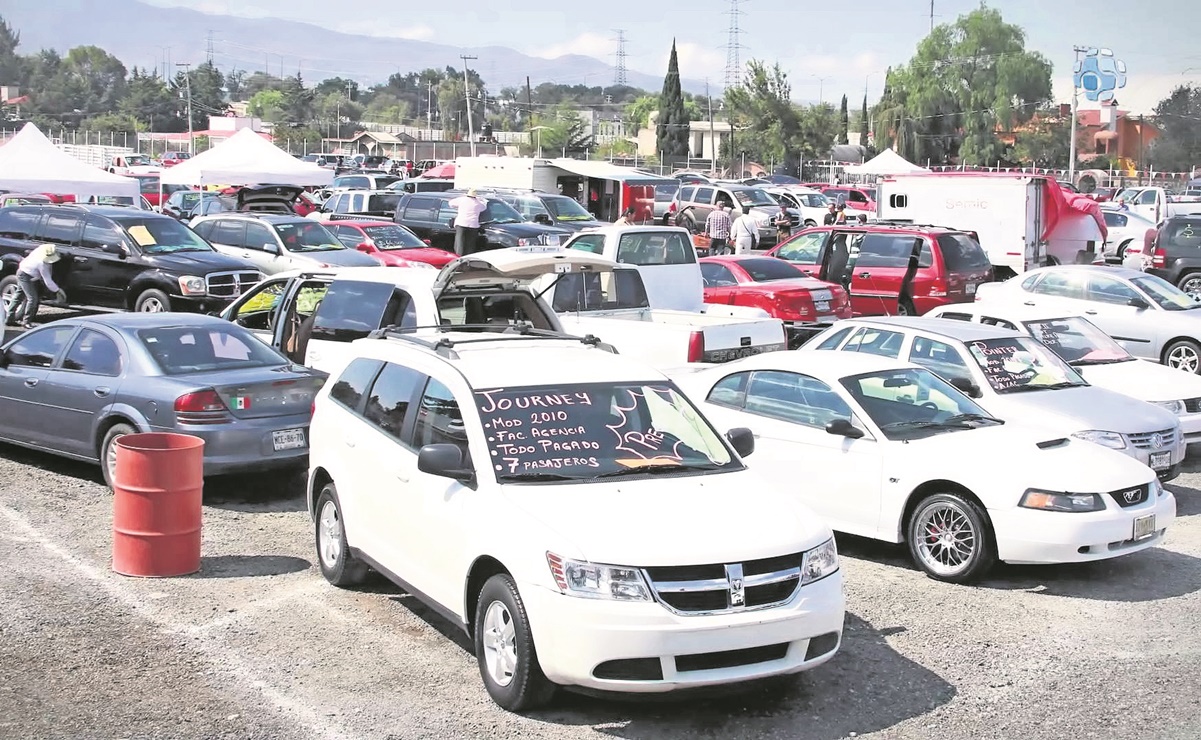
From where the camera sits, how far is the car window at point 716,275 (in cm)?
2003

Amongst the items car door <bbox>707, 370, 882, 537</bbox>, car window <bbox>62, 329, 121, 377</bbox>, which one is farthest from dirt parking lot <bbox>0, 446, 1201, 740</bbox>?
car window <bbox>62, 329, 121, 377</bbox>

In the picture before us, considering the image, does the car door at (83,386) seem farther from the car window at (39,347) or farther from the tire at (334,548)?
the tire at (334,548)

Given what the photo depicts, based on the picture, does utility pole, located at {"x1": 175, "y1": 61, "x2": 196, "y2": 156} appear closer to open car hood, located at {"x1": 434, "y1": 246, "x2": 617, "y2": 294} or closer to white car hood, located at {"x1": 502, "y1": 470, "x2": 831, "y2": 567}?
open car hood, located at {"x1": 434, "y1": 246, "x2": 617, "y2": 294}

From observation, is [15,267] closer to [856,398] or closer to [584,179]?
[856,398]

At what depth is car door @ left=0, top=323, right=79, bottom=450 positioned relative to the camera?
1134cm

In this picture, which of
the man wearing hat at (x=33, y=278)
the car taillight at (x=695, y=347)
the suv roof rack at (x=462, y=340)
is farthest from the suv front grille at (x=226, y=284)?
the suv roof rack at (x=462, y=340)

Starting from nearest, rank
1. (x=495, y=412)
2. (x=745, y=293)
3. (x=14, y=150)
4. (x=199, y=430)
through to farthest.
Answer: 1. (x=495, y=412)
2. (x=199, y=430)
3. (x=745, y=293)
4. (x=14, y=150)

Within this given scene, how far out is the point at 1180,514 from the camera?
1151cm

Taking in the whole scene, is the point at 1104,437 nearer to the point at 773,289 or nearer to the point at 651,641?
the point at 651,641

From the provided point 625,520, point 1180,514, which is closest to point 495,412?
point 625,520

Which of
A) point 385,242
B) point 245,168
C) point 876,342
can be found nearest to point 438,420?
point 876,342

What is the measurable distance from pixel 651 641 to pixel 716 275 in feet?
48.2

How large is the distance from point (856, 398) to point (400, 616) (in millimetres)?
3776

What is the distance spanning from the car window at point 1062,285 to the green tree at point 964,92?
290 ft
